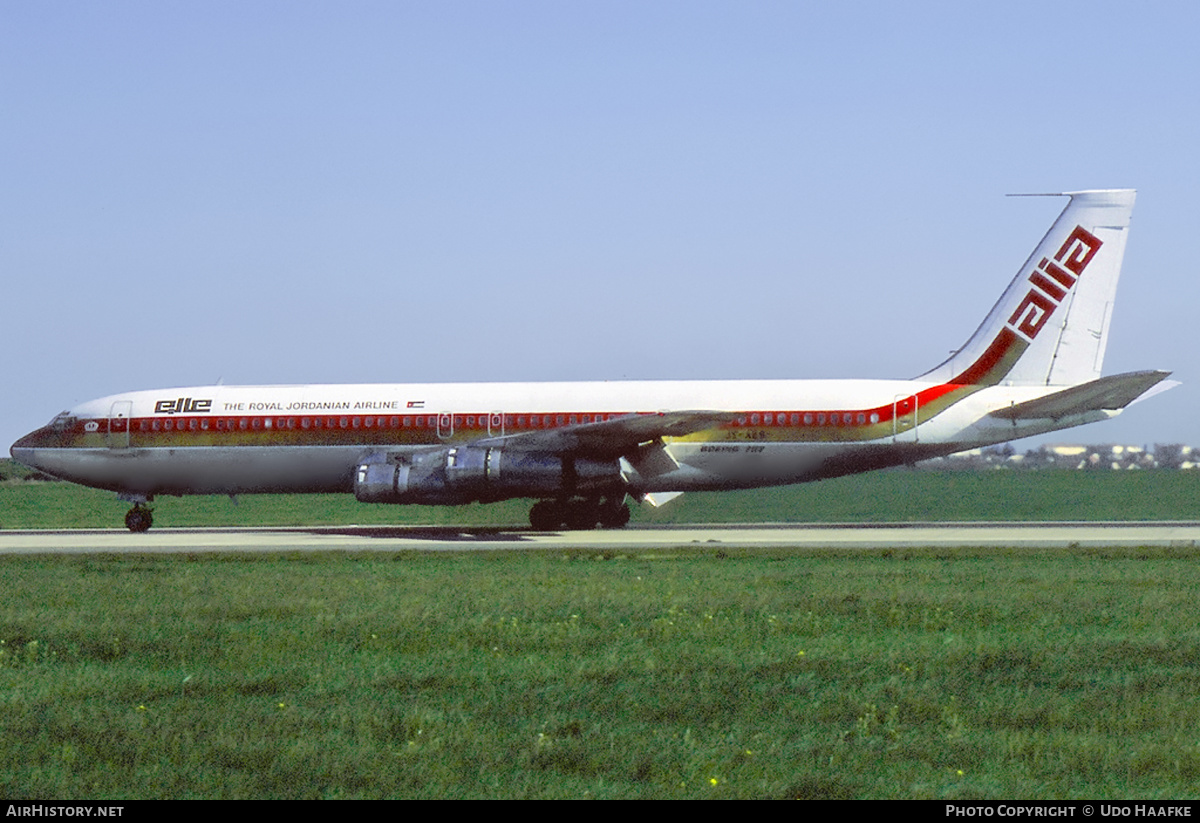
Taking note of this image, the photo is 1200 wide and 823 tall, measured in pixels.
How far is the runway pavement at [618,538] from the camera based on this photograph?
986 inches

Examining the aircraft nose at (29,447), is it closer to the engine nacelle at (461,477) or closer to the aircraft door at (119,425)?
the aircraft door at (119,425)

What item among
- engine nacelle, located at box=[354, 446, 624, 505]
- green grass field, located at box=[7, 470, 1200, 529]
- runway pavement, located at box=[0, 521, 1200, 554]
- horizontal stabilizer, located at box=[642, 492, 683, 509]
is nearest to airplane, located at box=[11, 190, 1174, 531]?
engine nacelle, located at box=[354, 446, 624, 505]

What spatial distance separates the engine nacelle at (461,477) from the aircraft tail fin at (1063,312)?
1022 cm

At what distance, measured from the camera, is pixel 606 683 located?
995cm

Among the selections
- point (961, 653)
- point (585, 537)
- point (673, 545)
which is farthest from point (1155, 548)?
point (961, 653)

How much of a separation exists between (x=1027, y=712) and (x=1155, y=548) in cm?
1595

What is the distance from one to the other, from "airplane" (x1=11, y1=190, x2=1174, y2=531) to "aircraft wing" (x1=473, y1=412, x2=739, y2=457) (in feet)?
0.19

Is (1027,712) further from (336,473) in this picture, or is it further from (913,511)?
(913,511)

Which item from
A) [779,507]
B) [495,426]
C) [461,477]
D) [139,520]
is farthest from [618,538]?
[779,507]

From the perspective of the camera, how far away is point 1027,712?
28.7 feet

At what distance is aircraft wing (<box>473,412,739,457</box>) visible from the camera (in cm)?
2945

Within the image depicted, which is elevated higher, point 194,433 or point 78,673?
point 194,433

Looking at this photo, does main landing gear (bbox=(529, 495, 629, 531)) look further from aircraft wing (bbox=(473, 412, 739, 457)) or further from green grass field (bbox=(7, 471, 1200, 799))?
green grass field (bbox=(7, 471, 1200, 799))

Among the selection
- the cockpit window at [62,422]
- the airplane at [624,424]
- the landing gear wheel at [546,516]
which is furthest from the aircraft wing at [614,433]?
the cockpit window at [62,422]
